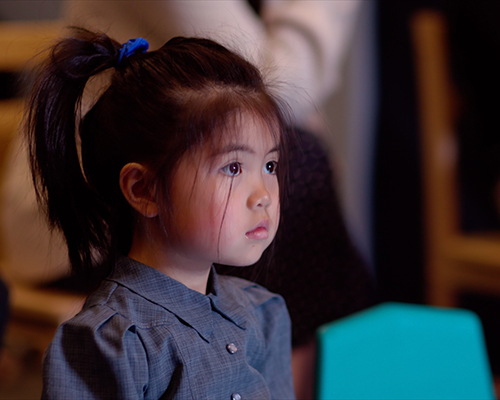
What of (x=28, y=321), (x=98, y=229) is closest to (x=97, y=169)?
(x=98, y=229)

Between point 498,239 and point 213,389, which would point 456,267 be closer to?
point 498,239

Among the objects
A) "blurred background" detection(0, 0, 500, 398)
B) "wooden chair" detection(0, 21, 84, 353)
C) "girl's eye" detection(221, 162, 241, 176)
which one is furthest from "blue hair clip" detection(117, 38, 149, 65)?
"blurred background" detection(0, 0, 500, 398)

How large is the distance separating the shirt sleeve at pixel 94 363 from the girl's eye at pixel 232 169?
12cm

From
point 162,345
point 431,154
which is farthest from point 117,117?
point 431,154

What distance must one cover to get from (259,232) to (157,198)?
75mm

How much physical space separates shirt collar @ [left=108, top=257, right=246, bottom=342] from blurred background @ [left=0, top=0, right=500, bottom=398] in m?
0.97

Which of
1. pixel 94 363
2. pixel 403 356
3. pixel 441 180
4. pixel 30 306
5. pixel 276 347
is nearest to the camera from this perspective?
pixel 94 363

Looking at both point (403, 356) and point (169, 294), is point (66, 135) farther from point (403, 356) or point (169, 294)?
point (403, 356)

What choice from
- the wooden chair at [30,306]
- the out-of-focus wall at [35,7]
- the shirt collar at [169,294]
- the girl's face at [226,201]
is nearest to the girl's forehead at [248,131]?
the girl's face at [226,201]

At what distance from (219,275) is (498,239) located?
107 centimetres

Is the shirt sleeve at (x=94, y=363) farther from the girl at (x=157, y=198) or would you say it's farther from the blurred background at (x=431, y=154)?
the blurred background at (x=431, y=154)

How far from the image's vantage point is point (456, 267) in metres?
1.32

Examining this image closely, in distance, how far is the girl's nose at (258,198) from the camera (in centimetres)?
37

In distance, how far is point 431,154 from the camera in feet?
4.36
